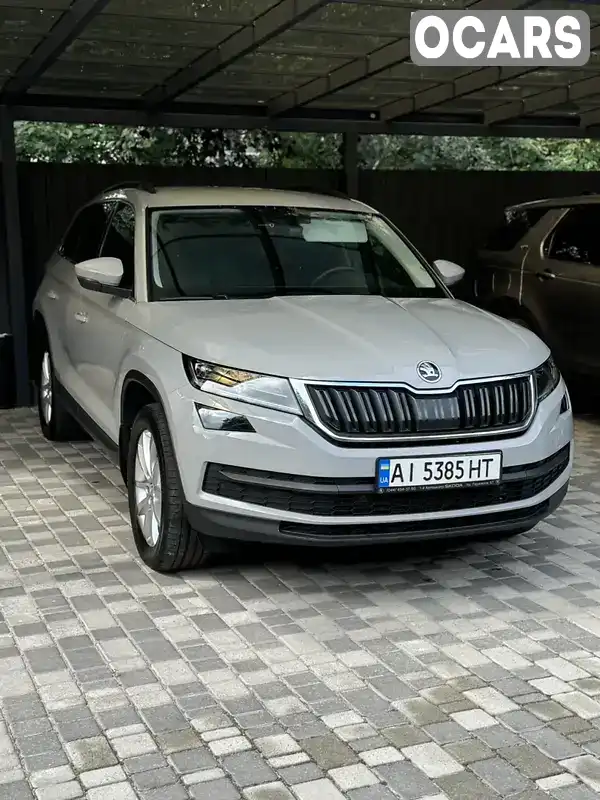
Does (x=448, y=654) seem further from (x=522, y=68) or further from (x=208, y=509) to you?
(x=522, y=68)

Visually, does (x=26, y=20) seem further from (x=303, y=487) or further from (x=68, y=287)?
(x=303, y=487)

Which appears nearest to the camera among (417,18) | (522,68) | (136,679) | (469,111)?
(136,679)

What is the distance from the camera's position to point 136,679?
367 cm

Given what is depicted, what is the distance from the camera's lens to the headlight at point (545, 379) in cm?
464

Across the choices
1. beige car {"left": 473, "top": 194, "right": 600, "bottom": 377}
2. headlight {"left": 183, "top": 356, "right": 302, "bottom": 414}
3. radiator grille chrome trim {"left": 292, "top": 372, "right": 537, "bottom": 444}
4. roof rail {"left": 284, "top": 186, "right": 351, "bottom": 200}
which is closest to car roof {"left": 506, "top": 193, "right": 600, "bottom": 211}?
beige car {"left": 473, "top": 194, "right": 600, "bottom": 377}

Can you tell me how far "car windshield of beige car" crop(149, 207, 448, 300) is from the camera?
17.4 feet

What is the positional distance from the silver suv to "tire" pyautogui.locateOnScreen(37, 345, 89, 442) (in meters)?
1.99

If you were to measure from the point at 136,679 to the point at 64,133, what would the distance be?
739 centimetres

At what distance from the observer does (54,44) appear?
23.3ft

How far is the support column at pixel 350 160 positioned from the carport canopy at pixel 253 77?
0.02m

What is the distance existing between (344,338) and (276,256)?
124 cm

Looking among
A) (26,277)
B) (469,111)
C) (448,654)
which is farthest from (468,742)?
(469,111)

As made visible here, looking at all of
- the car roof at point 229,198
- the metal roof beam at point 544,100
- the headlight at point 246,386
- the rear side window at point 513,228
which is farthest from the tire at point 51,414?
the metal roof beam at point 544,100

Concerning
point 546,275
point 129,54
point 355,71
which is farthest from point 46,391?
point 546,275
